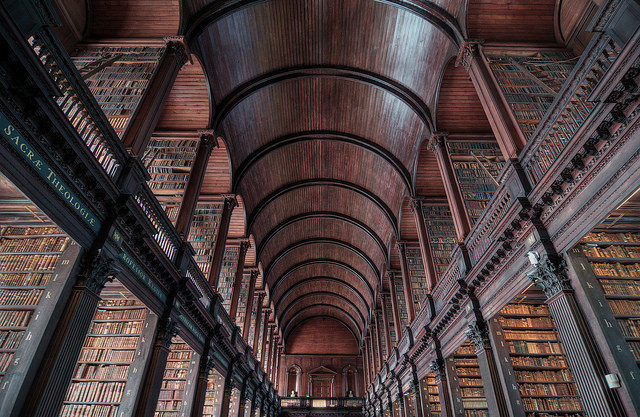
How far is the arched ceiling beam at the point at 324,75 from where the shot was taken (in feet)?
34.3

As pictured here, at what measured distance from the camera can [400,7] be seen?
8.97m

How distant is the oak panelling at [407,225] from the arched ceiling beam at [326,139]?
1788 mm

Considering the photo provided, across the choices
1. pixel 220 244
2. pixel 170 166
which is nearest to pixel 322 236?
pixel 220 244

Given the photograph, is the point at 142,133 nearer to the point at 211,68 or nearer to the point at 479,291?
the point at 211,68

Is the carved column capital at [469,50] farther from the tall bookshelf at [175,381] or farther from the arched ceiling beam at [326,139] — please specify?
the tall bookshelf at [175,381]

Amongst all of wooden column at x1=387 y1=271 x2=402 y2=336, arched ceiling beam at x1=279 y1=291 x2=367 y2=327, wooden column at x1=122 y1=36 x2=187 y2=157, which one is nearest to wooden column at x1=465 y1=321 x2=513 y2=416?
wooden column at x1=122 y1=36 x2=187 y2=157

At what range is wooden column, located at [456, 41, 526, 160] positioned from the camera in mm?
5828

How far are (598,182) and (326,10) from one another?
8622 mm

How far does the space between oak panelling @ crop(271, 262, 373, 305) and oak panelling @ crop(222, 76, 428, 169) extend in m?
11.9

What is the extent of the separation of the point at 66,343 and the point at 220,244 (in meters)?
6.26

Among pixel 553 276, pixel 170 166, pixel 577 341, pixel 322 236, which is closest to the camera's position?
pixel 577 341

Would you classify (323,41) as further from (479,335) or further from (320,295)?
(320,295)

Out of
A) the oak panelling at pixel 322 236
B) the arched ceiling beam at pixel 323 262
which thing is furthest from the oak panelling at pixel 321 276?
the oak panelling at pixel 322 236

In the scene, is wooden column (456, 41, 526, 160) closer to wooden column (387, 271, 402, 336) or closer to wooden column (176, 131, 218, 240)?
wooden column (176, 131, 218, 240)
